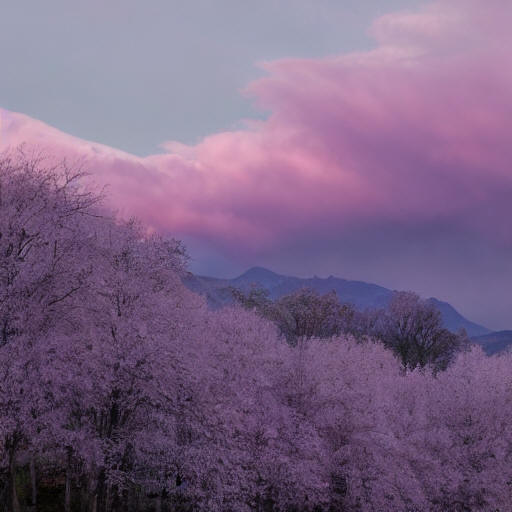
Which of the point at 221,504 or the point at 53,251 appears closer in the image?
the point at 53,251

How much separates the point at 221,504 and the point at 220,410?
5.87 metres

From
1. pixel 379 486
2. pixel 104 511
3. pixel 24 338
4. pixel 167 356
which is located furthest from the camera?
pixel 379 486

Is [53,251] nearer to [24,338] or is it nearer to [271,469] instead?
[24,338]

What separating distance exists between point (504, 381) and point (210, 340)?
31.1 m

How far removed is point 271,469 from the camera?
35.6 metres

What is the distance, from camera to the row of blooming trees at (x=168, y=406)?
27672mm

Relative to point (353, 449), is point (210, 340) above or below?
above

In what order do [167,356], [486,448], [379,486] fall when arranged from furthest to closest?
1. [486,448]
2. [379,486]
3. [167,356]

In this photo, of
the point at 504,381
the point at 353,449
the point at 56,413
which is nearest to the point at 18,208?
the point at 56,413

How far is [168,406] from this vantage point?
96.3ft

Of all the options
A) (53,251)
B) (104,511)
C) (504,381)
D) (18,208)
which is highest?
(18,208)

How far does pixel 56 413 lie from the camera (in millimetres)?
26781

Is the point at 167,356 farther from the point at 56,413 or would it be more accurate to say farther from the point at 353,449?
the point at 353,449

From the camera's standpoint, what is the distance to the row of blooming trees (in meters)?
27.7
